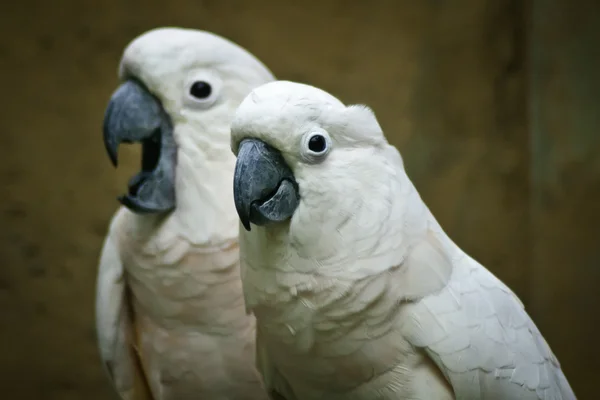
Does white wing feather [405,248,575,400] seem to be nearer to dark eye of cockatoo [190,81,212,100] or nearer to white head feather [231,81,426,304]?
white head feather [231,81,426,304]

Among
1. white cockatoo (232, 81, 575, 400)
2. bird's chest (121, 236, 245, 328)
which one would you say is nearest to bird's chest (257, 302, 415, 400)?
white cockatoo (232, 81, 575, 400)

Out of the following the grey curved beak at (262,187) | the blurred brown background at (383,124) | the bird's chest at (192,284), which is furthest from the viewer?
the blurred brown background at (383,124)

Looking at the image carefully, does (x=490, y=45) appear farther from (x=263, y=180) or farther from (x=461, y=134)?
(x=263, y=180)

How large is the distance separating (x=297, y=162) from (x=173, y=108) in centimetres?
58

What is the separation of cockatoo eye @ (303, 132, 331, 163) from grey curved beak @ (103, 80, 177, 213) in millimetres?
599

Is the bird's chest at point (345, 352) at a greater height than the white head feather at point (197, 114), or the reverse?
the white head feather at point (197, 114)

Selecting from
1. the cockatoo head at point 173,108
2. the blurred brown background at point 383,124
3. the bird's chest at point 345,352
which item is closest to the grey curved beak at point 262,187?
the bird's chest at point 345,352

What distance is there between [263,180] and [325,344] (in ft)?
1.22

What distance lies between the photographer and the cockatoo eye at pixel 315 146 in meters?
1.47

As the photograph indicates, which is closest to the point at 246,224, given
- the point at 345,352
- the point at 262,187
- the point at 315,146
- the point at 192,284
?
the point at 262,187

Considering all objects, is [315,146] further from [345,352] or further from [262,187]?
[345,352]

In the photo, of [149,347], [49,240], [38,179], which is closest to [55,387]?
[49,240]

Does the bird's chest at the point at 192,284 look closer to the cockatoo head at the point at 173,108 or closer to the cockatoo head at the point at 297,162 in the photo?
the cockatoo head at the point at 173,108

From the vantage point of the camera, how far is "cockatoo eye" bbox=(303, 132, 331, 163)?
147 centimetres
